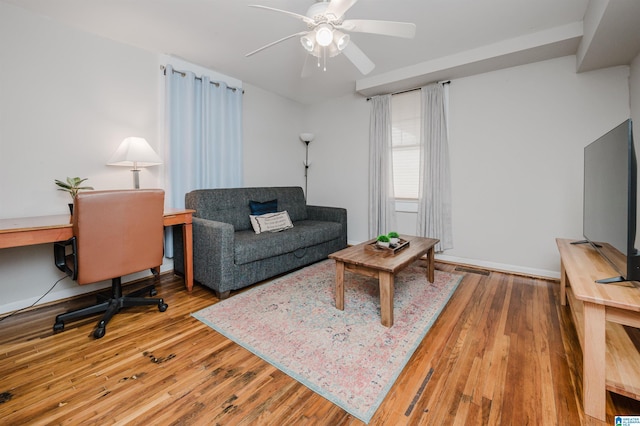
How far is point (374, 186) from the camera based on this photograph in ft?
12.8

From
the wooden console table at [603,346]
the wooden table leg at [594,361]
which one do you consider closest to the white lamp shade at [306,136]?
the wooden console table at [603,346]

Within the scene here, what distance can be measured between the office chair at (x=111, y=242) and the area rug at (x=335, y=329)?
609 millimetres

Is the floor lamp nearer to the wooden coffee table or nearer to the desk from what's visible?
the wooden coffee table

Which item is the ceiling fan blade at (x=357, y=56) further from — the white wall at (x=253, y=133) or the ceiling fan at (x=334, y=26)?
the white wall at (x=253, y=133)

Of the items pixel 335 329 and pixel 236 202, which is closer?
pixel 335 329

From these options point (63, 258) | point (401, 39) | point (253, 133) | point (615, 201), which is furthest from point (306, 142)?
point (615, 201)

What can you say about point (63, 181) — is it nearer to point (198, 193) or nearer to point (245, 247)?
point (198, 193)

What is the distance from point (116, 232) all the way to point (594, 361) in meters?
2.73

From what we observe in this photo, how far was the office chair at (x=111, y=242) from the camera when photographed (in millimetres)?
1718

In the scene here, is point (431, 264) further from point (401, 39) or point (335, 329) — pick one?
point (401, 39)

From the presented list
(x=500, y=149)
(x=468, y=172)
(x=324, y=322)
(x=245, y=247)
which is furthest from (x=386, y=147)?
(x=324, y=322)

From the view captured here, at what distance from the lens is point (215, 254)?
2.38 meters

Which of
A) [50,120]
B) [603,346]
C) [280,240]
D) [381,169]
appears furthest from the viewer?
[381,169]

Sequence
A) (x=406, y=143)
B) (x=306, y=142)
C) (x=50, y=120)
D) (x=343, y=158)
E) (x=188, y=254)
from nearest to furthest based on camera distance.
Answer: (x=50, y=120) → (x=188, y=254) → (x=406, y=143) → (x=343, y=158) → (x=306, y=142)
